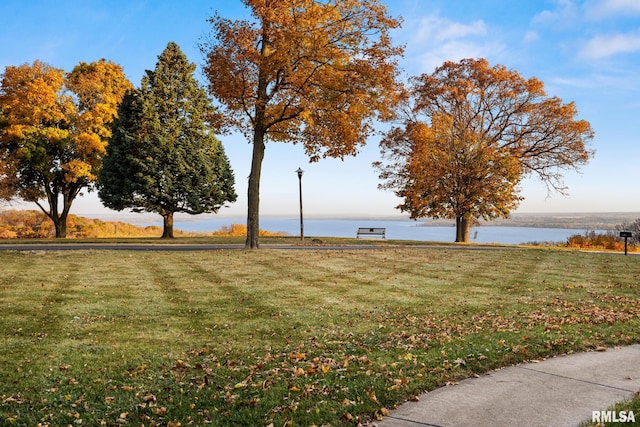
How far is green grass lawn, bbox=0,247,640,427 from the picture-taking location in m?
5.28

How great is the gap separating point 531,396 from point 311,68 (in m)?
18.1

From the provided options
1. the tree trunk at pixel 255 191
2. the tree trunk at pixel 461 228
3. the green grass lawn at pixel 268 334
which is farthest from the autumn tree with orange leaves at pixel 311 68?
the tree trunk at pixel 461 228

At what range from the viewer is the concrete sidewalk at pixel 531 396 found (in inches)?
183

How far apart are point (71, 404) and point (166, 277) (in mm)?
8934

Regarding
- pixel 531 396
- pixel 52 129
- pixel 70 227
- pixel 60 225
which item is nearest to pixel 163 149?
pixel 52 129

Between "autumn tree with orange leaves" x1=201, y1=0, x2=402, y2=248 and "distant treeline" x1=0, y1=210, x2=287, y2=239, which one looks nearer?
"autumn tree with orange leaves" x1=201, y1=0, x2=402, y2=248

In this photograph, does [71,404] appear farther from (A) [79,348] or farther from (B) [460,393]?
(B) [460,393]

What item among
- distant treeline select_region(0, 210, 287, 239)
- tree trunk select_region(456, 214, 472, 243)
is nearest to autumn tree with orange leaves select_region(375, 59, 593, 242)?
tree trunk select_region(456, 214, 472, 243)

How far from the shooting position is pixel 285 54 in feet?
64.2

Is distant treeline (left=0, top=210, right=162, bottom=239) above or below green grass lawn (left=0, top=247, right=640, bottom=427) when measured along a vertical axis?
above

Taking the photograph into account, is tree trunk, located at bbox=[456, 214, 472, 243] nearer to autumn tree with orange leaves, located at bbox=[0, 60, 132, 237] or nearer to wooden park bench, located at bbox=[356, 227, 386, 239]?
wooden park bench, located at bbox=[356, 227, 386, 239]

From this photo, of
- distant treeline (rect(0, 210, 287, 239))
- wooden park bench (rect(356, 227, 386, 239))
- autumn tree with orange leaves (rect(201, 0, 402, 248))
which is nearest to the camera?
autumn tree with orange leaves (rect(201, 0, 402, 248))

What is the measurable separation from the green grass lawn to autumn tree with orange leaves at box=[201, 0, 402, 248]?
27.3ft

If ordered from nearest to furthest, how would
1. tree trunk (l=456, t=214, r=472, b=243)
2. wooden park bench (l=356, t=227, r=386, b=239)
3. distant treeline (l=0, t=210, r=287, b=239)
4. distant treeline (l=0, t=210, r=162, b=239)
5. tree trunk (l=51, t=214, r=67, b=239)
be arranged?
tree trunk (l=456, t=214, r=472, b=243) < wooden park bench (l=356, t=227, r=386, b=239) < tree trunk (l=51, t=214, r=67, b=239) < distant treeline (l=0, t=210, r=162, b=239) < distant treeline (l=0, t=210, r=287, b=239)
